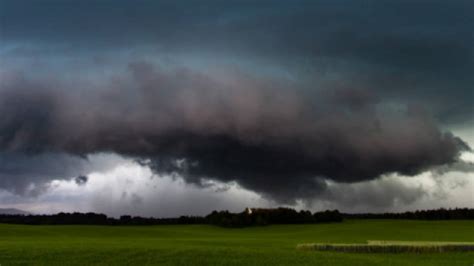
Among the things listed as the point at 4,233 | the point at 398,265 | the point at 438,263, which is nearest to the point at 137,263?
the point at 398,265

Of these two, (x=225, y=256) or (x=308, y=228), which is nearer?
(x=225, y=256)

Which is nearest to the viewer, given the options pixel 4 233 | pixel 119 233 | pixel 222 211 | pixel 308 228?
pixel 4 233

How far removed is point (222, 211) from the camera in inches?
4090

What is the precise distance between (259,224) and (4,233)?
41451 mm

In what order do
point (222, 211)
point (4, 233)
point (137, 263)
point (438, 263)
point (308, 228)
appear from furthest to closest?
1. point (222, 211)
2. point (308, 228)
3. point (4, 233)
4. point (438, 263)
5. point (137, 263)

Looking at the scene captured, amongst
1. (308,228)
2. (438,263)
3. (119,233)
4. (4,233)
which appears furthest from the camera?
(308,228)

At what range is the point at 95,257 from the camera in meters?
34.6

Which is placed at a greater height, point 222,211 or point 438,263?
point 222,211

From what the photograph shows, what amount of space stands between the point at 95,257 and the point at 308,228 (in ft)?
213

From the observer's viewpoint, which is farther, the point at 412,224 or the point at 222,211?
the point at 222,211

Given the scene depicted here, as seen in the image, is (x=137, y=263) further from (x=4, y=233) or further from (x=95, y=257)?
(x=4, y=233)

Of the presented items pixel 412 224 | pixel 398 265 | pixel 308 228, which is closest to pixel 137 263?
pixel 398 265

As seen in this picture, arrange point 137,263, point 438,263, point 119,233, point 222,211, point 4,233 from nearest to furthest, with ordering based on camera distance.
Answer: point 137,263 → point 438,263 → point 4,233 → point 119,233 → point 222,211

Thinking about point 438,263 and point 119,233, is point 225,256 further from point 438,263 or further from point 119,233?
point 119,233
